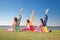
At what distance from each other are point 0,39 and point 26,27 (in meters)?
10.1

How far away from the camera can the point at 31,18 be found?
22.0 metres

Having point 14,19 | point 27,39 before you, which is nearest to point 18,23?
point 14,19

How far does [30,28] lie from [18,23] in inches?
59.9

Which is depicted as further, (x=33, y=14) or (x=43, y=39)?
(x=33, y=14)

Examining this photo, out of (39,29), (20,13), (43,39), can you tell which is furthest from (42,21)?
(43,39)

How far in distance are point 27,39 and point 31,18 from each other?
9.80 meters

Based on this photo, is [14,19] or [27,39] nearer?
[27,39]

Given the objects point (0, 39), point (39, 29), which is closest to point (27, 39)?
point (0, 39)

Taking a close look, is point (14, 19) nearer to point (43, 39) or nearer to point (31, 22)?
point (31, 22)

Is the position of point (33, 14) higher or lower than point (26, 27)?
higher

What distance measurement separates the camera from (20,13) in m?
21.0

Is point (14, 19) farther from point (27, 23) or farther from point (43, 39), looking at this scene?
point (43, 39)

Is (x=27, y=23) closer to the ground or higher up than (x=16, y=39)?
higher up

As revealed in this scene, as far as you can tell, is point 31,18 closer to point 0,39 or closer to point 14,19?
point 14,19
